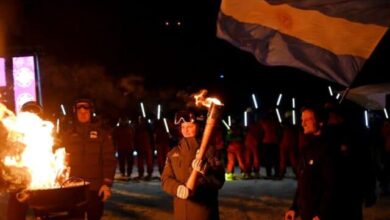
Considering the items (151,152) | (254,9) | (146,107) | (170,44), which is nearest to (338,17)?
(254,9)

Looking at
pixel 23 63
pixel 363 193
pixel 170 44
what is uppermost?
pixel 170 44

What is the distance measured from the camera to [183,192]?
4.87 meters

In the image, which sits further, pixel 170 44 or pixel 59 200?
pixel 170 44

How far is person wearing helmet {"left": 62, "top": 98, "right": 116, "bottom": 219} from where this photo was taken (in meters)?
6.58

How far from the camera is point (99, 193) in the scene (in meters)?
6.61

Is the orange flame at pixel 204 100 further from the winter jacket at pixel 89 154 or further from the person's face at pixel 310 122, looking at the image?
the winter jacket at pixel 89 154

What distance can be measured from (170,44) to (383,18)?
34288 mm

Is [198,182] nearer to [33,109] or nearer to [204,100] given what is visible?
[204,100]

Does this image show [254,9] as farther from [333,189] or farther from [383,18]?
[333,189]

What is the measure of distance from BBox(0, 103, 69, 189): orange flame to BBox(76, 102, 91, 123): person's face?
40cm

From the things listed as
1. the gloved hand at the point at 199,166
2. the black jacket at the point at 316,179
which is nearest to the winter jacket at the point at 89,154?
the gloved hand at the point at 199,166

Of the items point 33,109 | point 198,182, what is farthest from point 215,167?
point 33,109

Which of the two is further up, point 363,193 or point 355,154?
point 355,154

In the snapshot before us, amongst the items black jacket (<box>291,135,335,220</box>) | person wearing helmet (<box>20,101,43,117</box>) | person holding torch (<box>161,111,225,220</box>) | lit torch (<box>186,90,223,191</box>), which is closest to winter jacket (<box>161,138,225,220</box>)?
person holding torch (<box>161,111,225,220</box>)
